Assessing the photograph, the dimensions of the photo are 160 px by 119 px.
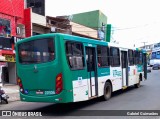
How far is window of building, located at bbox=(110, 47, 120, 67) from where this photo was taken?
1393cm

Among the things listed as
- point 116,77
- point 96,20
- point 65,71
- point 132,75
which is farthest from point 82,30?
point 65,71

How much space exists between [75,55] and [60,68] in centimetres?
109

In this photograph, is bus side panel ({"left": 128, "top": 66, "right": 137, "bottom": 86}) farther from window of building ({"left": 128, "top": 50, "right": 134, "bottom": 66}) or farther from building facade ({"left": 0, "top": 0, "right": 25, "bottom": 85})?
building facade ({"left": 0, "top": 0, "right": 25, "bottom": 85})

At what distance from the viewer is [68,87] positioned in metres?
9.66

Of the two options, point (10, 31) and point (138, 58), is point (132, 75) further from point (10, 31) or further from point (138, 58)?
point (10, 31)

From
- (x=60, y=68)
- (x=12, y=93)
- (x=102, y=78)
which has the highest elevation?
(x=60, y=68)

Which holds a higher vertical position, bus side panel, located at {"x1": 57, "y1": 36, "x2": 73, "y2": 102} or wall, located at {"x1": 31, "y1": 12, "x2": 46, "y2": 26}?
wall, located at {"x1": 31, "y1": 12, "x2": 46, "y2": 26}

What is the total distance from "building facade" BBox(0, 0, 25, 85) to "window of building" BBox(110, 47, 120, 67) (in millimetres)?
10028

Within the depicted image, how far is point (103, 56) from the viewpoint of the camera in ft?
42.3

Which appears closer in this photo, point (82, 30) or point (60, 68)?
point (60, 68)

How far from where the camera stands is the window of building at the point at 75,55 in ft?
33.0

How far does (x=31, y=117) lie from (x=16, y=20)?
51.6 feet
